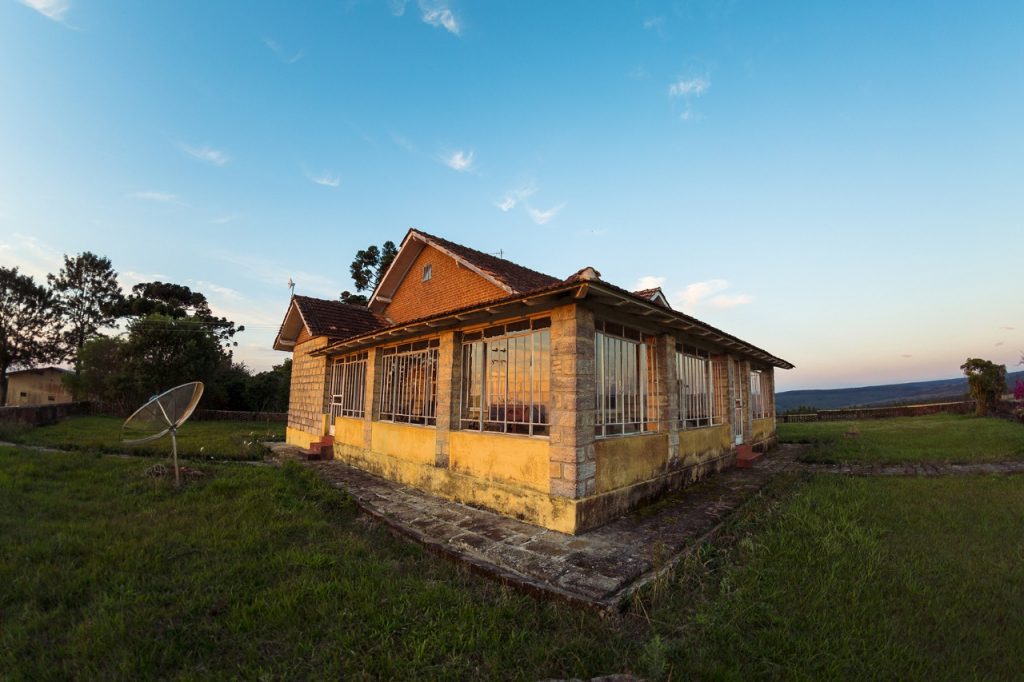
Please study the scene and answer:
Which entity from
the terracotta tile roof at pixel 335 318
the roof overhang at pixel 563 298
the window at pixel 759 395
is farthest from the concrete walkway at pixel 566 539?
the terracotta tile roof at pixel 335 318

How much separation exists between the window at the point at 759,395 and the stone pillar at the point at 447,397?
10.7m

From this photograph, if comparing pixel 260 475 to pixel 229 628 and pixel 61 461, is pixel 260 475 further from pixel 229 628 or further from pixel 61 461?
pixel 229 628

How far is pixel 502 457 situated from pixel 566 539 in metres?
1.72

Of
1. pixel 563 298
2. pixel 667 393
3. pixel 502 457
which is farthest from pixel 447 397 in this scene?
pixel 667 393

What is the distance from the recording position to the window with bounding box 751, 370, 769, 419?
14039 mm

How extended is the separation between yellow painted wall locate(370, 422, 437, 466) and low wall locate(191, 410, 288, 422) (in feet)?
64.8

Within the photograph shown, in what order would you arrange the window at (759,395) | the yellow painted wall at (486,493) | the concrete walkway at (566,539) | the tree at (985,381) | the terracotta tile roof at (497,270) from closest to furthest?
the concrete walkway at (566,539)
the yellow painted wall at (486,493)
the terracotta tile roof at (497,270)
the window at (759,395)
the tree at (985,381)

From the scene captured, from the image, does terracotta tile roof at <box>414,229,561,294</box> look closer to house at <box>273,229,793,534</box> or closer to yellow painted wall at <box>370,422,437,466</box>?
house at <box>273,229,793,534</box>

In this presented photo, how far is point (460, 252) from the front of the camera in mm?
12172

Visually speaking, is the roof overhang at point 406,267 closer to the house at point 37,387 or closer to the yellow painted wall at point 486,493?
the yellow painted wall at point 486,493

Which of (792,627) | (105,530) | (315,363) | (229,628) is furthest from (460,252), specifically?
(792,627)

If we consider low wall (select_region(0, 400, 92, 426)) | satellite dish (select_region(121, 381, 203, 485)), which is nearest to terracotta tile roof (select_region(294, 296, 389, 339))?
satellite dish (select_region(121, 381, 203, 485))

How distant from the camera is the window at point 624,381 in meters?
6.68

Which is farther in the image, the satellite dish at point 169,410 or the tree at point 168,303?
A: the tree at point 168,303
